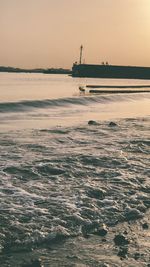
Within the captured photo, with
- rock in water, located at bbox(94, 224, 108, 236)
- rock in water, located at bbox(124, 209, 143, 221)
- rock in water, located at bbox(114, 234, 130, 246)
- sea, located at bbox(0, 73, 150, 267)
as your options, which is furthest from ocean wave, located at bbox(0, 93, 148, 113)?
rock in water, located at bbox(114, 234, 130, 246)

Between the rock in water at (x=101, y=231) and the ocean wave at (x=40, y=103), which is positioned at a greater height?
the ocean wave at (x=40, y=103)

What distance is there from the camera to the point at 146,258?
5316 mm

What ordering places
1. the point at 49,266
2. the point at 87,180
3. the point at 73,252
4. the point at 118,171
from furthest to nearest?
1. the point at 118,171
2. the point at 87,180
3. the point at 73,252
4. the point at 49,266

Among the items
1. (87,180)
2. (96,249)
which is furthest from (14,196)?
(96,249)

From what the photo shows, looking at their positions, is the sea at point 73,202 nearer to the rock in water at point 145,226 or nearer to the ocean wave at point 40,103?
the rock in water at point 145,226

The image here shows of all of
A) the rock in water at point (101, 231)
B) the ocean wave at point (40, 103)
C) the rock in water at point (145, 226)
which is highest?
the ocean wave at point (40, 103)

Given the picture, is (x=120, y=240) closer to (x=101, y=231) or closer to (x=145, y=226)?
(x=101, y=231)

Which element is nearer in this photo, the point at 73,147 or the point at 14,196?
the point at 14,196

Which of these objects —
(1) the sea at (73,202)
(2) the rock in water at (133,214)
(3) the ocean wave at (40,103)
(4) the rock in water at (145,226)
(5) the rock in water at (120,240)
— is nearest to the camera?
(1) the sea at (73,202)

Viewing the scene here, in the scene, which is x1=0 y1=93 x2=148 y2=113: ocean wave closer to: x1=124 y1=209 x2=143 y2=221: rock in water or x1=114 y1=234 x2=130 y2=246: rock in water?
x1=124 y1=209 x2=143 y2=221: rock in water

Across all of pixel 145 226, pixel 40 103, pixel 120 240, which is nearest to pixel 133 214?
pixel 145 226

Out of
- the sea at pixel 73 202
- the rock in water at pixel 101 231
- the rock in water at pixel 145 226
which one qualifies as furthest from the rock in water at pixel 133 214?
the rock in water at pixel 101 231

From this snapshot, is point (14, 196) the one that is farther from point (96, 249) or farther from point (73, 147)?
point (73, 147)

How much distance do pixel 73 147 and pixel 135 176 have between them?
12.1ft
